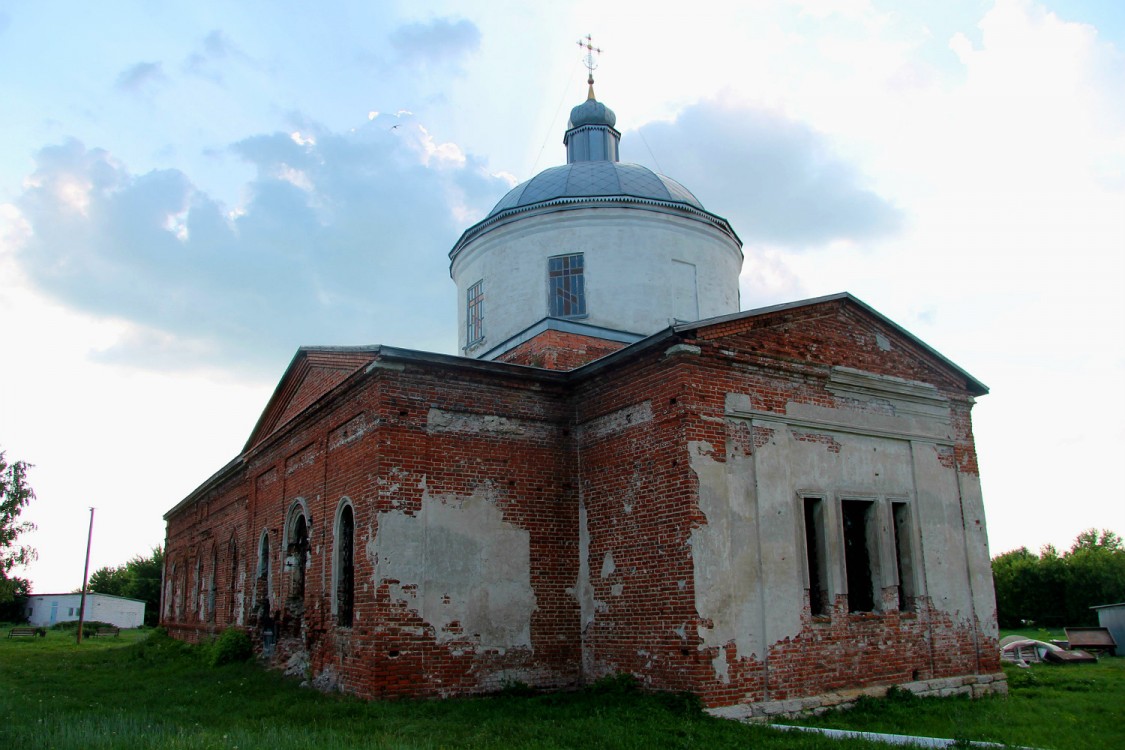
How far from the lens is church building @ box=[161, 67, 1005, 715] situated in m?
10.5

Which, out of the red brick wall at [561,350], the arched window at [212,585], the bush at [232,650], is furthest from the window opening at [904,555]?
the arched window at [212,585]

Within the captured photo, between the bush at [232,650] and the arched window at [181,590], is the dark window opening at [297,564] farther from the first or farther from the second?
the arched window at [181,590]

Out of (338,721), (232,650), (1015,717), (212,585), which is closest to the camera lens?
(338,721)

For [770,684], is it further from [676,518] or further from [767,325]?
[767,325]

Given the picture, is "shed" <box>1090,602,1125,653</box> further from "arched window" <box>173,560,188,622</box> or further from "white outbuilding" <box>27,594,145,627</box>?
"white outbuilding" <box>27,594,145,627</box>

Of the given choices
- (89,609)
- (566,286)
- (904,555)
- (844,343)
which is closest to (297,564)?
(566,286)

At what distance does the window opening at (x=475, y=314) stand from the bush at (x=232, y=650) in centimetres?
684

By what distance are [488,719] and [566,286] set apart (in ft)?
26.8

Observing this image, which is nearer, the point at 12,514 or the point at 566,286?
the point at 566,286

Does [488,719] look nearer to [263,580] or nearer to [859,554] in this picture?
[859,554]

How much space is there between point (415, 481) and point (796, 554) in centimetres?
495

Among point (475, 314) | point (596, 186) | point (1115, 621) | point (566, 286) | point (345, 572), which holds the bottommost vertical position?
point (1115, 621)

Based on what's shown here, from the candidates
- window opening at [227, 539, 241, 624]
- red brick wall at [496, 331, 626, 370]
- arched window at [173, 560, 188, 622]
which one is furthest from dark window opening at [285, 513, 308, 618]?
arched window at [173, 560, 188, 622]

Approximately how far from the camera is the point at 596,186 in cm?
1645
